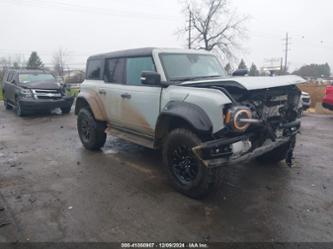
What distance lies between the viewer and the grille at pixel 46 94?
11.2 m

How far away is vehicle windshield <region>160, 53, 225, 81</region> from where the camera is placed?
454 centimetres

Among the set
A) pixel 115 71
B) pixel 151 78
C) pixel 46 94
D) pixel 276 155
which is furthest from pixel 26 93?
pixel 276 155

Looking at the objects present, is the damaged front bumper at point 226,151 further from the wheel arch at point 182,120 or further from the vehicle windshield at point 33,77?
the vehicle windshield at point 33,77

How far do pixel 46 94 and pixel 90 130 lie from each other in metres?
6.24

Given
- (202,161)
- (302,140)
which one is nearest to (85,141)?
(202,161)

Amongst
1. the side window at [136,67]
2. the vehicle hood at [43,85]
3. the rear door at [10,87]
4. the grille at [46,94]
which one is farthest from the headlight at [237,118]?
the rear door at [10,87]

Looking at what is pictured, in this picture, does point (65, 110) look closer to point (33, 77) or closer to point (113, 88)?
point (33, 77)

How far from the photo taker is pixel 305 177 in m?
4.64

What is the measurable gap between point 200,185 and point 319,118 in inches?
340

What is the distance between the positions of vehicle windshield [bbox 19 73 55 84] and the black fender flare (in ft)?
30.5

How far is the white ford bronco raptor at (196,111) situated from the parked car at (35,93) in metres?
6.48

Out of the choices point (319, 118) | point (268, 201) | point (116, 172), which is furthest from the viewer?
point (319, 118)

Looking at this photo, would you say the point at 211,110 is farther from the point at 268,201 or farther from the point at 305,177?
the point at 305,177

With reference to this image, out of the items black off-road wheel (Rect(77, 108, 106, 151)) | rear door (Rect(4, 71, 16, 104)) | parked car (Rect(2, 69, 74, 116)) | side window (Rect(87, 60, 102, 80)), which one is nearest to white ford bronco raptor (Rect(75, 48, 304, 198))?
side window (Rect(87, 60, 102, 80))
